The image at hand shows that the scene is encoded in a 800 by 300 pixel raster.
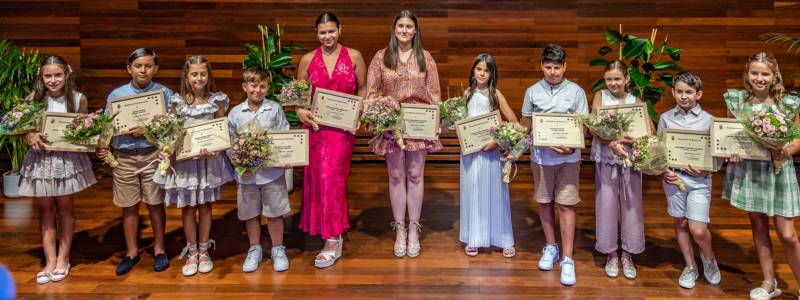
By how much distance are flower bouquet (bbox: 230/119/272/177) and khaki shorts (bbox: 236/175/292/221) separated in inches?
8.4

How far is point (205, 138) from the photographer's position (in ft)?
10.7

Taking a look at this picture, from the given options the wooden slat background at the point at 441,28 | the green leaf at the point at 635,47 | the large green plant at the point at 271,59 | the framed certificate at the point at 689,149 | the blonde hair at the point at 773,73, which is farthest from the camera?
the wooden slat background at the point at 441,28

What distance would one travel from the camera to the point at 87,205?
493cm

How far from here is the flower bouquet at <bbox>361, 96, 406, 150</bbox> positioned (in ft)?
11.1

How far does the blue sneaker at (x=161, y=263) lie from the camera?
3.56 metres

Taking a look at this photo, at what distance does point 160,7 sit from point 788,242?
224 inches

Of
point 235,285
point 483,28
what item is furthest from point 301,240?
point 483,28

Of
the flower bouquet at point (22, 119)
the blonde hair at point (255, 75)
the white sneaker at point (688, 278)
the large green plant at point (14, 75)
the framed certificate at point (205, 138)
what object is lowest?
the white sneaker at point (688, 278)

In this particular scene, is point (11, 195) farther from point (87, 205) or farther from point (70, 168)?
point (70, 168)

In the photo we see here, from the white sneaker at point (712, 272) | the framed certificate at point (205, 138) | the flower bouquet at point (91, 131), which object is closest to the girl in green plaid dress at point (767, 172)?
the white sneaker at point (712, 272)

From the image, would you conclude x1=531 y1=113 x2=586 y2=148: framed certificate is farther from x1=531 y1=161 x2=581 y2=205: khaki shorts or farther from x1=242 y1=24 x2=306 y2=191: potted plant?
x1=242 y1=24 x2=306 y2=191: potted plant

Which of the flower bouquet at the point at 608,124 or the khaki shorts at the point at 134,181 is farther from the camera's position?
the khaki shorts at the point at 134,181

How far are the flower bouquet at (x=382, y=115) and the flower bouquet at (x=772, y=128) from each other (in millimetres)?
1714

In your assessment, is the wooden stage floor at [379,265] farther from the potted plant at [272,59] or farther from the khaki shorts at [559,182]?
the potted plant at [272,59]
